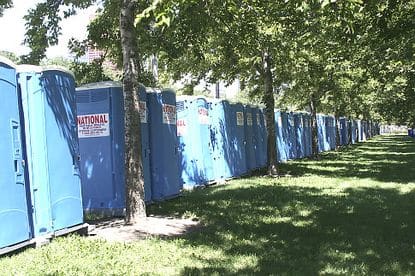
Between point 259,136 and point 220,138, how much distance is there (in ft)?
15.5

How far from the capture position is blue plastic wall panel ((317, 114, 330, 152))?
36719 mm

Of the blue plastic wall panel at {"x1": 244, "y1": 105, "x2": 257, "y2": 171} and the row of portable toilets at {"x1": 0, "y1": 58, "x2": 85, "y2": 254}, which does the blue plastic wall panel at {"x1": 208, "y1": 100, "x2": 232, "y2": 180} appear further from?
the row of portable toilets at {"x1": 0, "y1": 58, "x2": 85, "y2": 254}

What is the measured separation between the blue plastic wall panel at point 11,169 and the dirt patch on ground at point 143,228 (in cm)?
150

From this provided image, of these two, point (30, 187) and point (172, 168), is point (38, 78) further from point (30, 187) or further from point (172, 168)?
point (172, 168)

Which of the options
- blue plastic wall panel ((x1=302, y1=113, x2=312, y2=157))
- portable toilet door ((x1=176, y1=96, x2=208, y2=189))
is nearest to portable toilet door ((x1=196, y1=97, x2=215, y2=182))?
portable toilet door ((x1=176, y1=96, x2=208, y2=189))

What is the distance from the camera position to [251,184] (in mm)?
15703

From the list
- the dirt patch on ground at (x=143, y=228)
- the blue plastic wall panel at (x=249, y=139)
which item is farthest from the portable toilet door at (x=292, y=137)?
the dirt patch on ground at (x=143, y=228)

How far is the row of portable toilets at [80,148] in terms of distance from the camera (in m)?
7.06

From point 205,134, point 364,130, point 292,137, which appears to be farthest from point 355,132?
point 205,134

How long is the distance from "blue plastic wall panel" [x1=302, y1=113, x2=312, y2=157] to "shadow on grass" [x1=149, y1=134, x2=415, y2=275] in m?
17.4

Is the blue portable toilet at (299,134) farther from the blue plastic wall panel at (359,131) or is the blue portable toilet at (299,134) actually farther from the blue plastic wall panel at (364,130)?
the blue plastic wall panel at (364,130)

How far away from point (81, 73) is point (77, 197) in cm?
615

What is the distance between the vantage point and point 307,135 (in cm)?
3212

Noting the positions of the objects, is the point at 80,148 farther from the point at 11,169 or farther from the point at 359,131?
the point at 359,131
